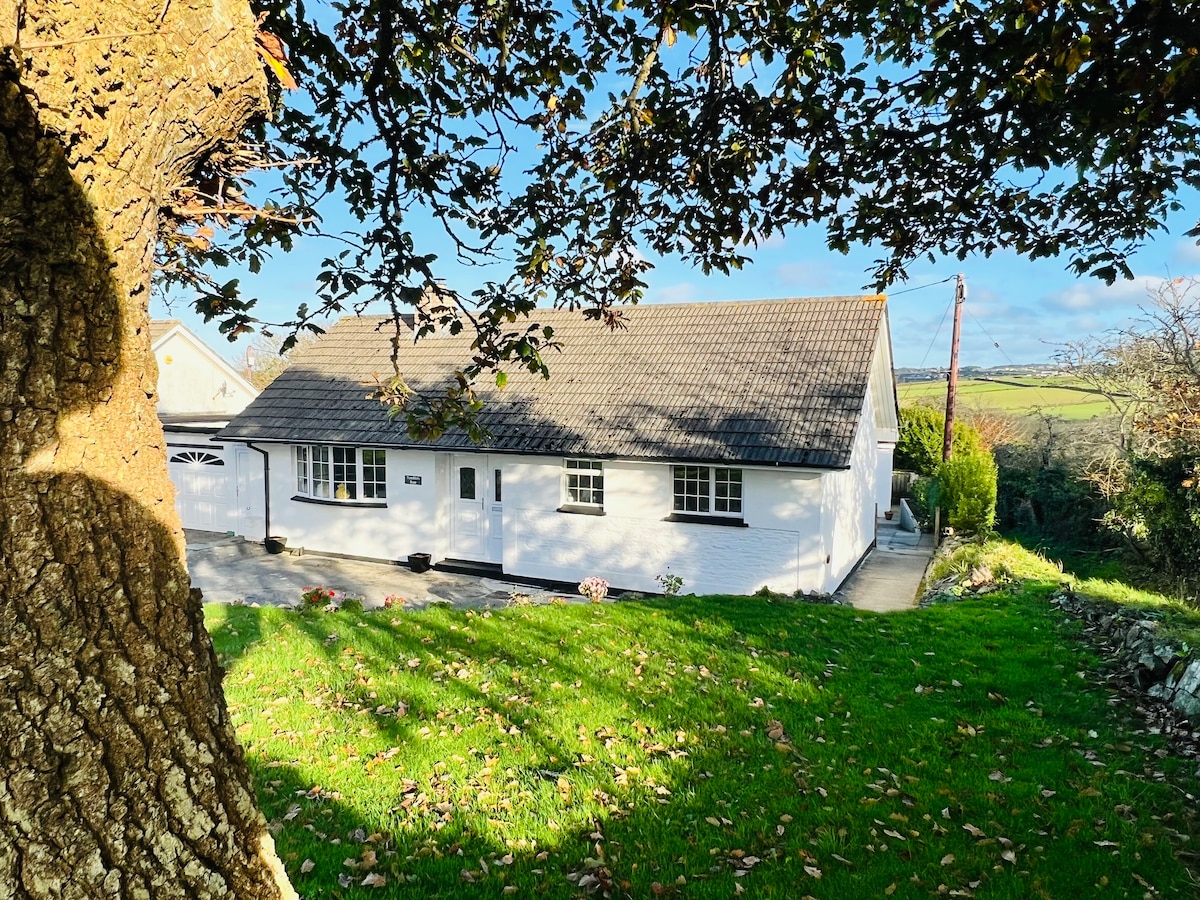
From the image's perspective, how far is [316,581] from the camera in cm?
1467

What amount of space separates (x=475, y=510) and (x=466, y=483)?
2.26 feet

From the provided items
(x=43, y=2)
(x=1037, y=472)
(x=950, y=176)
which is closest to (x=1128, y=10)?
(x=950, y=176)

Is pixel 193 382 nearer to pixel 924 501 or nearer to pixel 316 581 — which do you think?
pixel 316 581

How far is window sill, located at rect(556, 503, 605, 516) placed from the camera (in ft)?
47.4

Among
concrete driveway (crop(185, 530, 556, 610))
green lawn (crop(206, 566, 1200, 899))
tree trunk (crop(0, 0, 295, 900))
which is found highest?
tree trunk (crop(0, 0, 295, 900))

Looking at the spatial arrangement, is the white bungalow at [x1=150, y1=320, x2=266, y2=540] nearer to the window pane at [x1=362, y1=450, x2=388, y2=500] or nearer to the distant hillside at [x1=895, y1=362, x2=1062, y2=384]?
the window pane at [x1=362, y1=450, x2=388, y2=500]

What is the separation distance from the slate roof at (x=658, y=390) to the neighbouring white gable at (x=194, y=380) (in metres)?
9.29

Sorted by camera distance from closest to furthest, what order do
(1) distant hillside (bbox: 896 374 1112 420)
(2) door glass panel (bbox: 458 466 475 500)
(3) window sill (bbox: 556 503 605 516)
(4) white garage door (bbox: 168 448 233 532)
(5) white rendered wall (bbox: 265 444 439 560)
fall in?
(3) window sill (bbox: 556 503 605 516)
(2) door glass panel (bbox: 458 466 475 500)
(5) white rendered wall (bbox: 265 444 439 560)
(1) distant hillside (bbox: 896 374 1112 420)
(4) white garage door (bbox: 168 448 233 532)

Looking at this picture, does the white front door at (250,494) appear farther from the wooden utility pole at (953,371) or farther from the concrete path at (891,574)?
the wooden utility pole at (953,371)

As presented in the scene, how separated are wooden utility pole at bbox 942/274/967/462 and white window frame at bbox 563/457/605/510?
13.9 metres

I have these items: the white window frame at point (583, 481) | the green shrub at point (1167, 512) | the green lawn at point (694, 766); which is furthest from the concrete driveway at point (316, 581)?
the green shrub at point (1167, 512)

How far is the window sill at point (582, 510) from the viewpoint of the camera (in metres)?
14.4

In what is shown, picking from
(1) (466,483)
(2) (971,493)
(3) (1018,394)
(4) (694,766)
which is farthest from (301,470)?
(3) (1018,394)

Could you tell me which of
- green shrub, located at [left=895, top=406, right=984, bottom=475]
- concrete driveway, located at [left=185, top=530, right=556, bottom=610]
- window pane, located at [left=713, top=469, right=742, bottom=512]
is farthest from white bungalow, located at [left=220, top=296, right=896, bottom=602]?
green shrub, located at [left=895, top=406, right=984, bottom=475]
